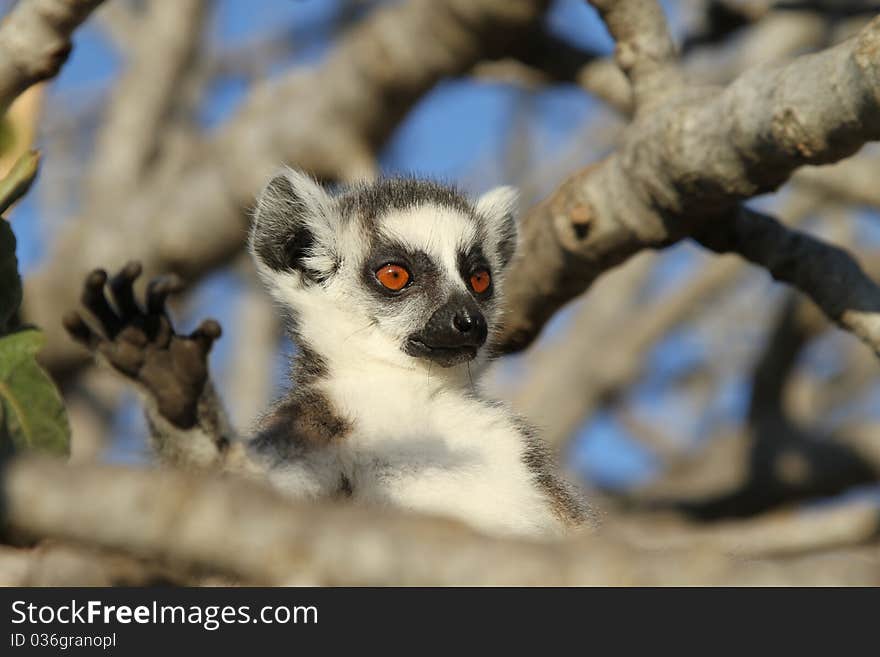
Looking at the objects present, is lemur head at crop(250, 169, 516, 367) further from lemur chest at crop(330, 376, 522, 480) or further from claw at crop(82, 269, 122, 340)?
claw at crop(82, 269, 122, 340)

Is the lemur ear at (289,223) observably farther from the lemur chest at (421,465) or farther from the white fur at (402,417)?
the lemur chest at (421,465)

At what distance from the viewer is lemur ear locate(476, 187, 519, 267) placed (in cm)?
493

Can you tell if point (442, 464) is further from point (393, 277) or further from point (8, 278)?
point (8, 278)

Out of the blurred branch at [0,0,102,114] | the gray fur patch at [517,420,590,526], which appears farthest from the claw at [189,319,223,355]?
the gray fur patch at [517,420,590,526]

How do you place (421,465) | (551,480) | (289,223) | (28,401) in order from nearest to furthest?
(28,401) → (421,465) → (551,480) → (289,223)

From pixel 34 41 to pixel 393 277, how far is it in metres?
1.58

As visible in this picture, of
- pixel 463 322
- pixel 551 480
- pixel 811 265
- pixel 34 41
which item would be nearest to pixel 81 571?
pixel 34 41

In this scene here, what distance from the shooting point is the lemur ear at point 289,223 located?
4387mm

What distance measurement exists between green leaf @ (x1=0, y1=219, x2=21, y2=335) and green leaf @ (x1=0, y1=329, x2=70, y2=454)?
29cm

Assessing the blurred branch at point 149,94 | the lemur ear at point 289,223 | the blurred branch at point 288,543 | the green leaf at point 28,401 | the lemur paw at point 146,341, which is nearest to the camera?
the blurred branch at point 288,543

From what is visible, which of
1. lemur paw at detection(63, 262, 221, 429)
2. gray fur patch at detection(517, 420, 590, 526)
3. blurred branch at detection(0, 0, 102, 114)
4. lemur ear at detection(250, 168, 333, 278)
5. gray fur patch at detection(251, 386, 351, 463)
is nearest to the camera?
lemur paw at detection(63, 262, 221, 429)

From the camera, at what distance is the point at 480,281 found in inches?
177

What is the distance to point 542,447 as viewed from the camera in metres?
3.93

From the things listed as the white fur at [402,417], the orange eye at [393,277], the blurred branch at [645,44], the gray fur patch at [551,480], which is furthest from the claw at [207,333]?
the blurred branch at [645,44]
